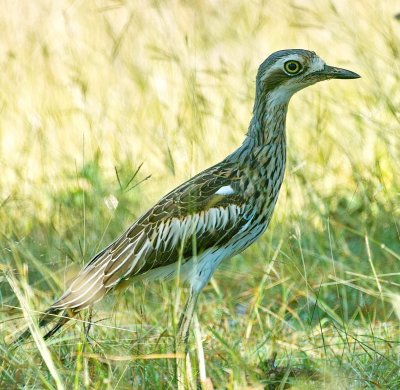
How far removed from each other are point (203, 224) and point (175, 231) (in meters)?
0.12

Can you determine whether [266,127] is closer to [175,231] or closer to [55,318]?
[175,231]

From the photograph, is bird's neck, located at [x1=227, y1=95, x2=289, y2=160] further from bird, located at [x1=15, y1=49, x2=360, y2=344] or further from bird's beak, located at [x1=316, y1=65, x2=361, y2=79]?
bird's beak, located at [x1=316, y1=65, x2=361, y2=79]

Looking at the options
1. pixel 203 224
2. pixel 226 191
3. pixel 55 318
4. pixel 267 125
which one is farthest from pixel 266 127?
pixel 55 318

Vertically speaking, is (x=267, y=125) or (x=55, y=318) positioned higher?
(x=267, y=125)

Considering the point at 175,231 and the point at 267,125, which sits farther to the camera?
the point at 267,125

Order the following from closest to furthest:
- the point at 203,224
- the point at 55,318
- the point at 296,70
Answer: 1. the point at 55,318
2. the point at 203,224
3. the point at 296,70

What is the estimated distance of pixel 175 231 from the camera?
4570 mm

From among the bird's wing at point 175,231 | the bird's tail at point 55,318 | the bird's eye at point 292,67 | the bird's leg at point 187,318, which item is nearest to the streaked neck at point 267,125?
the bird's eye at point 292,67

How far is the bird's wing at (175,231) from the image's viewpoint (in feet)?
14.8

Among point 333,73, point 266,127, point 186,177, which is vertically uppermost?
point 333,73

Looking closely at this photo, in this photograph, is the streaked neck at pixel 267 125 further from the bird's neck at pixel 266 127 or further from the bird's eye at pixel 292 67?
the bird's eye at pixel 292 67

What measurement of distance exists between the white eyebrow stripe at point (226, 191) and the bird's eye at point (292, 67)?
0.55 meters

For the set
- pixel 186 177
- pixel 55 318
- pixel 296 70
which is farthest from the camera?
pixel 186 177

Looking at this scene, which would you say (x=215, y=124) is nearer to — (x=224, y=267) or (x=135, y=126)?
(x=135, y=126)
